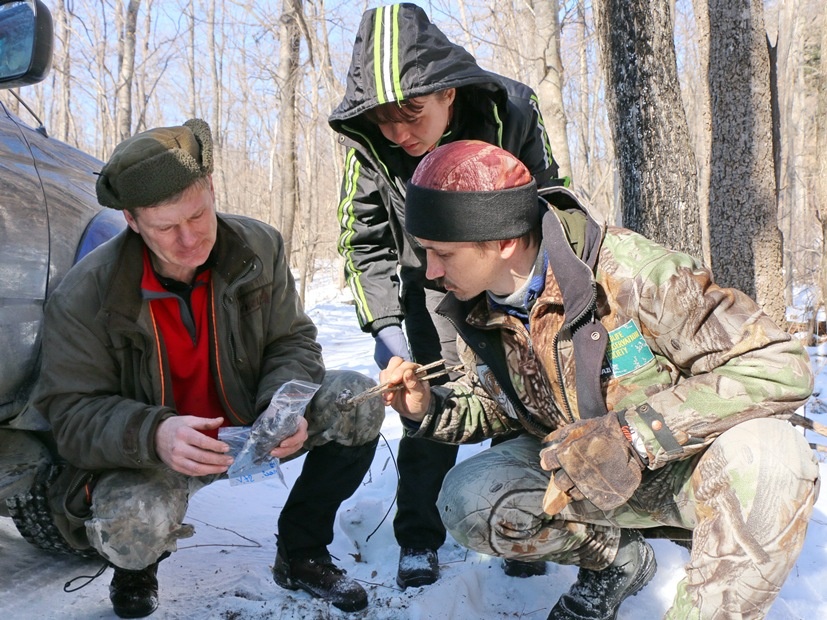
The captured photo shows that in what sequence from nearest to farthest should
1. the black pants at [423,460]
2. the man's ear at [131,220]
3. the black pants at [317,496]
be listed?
the man's ear at [131,220] → the black pants at [317,496] → the black pants at [423,460]

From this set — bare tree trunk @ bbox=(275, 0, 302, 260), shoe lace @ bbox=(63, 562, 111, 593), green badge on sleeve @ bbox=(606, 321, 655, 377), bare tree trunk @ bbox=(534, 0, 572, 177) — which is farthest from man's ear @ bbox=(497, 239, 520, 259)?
bare tree trunk @ bbox=(275, 0, 302, 260)

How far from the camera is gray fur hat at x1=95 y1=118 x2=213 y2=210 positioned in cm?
202

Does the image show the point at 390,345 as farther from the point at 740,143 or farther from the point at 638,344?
the point at 740,143

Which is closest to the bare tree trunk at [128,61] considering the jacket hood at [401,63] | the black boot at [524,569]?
the jacket hood at [401,63]

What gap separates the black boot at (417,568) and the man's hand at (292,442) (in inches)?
26.8

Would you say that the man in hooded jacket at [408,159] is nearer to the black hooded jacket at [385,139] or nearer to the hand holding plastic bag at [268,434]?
the black hooded jacket at [385,139]

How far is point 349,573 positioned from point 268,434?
0.81m

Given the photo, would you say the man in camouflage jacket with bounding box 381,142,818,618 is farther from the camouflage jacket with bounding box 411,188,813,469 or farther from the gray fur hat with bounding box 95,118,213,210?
the gray fur hat with bounding box 95,118,213,210

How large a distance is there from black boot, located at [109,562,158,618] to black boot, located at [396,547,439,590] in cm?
82

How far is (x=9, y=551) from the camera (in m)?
2.69

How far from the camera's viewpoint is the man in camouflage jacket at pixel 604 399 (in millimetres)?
1626

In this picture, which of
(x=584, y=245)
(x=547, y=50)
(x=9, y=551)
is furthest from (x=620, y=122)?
(x=547, y=50)

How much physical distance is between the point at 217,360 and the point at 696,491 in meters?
1.44

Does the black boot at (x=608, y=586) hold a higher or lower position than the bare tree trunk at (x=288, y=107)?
lower
